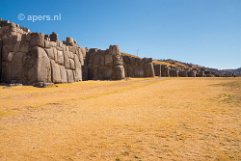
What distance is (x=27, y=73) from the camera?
61.6ft

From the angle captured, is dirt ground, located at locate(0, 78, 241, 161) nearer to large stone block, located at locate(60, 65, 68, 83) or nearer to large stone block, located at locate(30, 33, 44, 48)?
large stone block, located at locate(30, 33, 44, 48)

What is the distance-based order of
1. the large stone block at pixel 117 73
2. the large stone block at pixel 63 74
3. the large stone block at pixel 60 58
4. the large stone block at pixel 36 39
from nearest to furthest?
the large stone block at pixel 36 39 < the large stone block at pixel 63 74 < the large stone block at pixel 60 58 < the large stone block at pixel 117 73

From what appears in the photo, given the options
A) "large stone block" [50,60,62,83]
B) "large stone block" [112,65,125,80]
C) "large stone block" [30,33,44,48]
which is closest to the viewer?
"large stone block" [30,33,44,48]

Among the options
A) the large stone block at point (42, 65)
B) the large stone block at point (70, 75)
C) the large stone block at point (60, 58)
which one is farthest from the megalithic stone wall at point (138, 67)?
the large stone block at point (42, 65)

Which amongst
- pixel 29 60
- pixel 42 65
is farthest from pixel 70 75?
pixel 29 60

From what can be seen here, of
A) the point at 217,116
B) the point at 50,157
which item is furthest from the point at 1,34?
the point at 217,116

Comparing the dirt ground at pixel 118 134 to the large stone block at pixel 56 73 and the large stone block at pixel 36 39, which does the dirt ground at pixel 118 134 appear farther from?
the large stone block at pixel 36 39

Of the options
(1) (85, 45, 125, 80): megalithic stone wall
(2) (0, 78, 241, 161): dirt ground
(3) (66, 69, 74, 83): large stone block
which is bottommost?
(2) (0, 78, 241, 161): dirt ground

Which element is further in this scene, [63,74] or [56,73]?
[63,74]

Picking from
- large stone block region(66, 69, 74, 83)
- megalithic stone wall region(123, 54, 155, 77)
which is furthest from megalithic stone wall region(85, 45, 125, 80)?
megalithic stone wall region(123, 54, 155, 77)

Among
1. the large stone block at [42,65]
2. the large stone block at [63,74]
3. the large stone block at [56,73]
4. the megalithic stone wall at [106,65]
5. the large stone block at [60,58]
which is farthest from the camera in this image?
the megalithic stone wall at [106,65]

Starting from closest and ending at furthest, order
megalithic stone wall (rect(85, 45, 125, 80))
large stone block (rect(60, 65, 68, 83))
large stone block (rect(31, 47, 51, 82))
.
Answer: large stone block (rect(31, 47, 51, 82))
large stone block (rect(60, 65, 68, 83))
megalithic stone wall (rect(85, 45, 125, 80))

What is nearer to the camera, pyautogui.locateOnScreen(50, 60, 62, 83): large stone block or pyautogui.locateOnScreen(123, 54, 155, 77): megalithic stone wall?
pyautogui.locateOnScreen(50, 60, 62, 83): large stone block

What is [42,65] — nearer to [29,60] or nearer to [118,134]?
[29,60]
